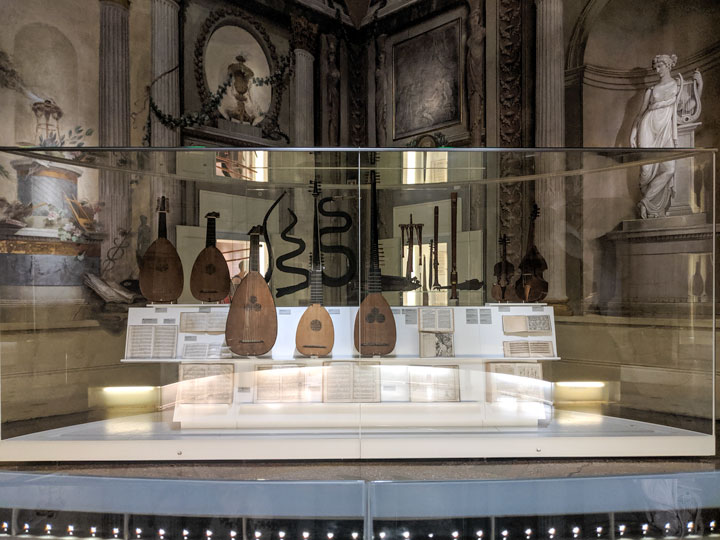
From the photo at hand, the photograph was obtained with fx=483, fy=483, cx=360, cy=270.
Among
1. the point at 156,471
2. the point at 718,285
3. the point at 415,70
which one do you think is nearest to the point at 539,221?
the point at 718,285

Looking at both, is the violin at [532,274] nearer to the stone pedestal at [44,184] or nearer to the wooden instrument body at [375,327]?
the wooden instrument body at [375,327]

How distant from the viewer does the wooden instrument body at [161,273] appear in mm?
2621

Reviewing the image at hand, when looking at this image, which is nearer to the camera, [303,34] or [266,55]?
[266,55]

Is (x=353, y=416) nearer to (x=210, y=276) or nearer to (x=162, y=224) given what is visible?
(x=210, y=276)

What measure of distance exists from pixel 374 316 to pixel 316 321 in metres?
0.31

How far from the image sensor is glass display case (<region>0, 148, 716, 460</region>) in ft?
8.38

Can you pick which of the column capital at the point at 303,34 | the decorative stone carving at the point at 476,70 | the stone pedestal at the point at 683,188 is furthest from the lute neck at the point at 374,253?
the column capital at the point at 303,34

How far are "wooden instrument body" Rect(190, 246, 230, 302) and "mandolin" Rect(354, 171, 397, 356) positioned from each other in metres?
0.74

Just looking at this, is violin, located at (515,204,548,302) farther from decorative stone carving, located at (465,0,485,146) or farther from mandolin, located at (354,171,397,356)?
decorative stone carving, located at (465,0,485,146)

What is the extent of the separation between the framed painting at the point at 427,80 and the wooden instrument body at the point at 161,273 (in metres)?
3.52

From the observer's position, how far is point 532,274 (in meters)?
2.77

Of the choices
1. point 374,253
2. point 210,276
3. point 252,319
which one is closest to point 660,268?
point 374,253

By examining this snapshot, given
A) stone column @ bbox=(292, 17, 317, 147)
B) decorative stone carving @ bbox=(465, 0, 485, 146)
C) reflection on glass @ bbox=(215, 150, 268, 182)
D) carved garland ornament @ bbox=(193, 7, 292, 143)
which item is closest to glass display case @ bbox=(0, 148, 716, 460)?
reflection on glass @ bbox=(215, 150, 268, 182)

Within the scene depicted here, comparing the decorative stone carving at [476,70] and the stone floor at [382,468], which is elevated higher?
the decorative stone carving at [476,70]
